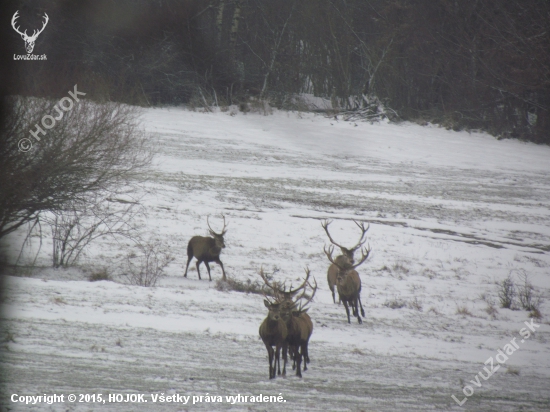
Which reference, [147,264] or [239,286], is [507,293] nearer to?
[239,286]

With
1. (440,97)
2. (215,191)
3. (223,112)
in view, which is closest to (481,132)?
(440,97)

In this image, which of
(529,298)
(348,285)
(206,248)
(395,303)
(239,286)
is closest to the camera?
(348,285)

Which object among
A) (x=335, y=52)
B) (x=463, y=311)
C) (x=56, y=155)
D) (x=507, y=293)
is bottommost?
(x=463, y=311)

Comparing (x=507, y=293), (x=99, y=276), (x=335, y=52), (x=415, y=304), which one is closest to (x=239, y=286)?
(x=99, y=276)

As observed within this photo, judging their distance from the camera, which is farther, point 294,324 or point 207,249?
point 207,249

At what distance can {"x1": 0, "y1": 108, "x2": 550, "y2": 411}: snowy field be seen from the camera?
6367 millimetres

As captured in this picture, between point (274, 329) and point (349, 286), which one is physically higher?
point (349, 286)

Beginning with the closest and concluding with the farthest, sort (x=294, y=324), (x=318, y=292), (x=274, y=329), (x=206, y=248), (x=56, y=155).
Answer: (x=274, y=329), (x=294, y=324), (x=56, y=155), (x=318, y=292), (x=206, y=248)

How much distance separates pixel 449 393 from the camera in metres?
6.68

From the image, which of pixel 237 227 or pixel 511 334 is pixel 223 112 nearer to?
pixel 237 227

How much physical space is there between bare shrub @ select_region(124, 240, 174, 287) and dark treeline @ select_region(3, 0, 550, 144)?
16.2 meters

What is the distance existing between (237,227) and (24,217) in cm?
632

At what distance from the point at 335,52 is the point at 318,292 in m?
27.4

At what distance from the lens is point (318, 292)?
11539 mm
